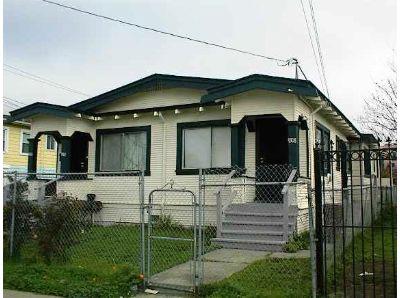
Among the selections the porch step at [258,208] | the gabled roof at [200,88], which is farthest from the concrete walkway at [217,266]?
the gabled roof at [200,88]

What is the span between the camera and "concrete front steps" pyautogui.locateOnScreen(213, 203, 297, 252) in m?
10.6

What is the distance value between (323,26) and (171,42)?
479 cm

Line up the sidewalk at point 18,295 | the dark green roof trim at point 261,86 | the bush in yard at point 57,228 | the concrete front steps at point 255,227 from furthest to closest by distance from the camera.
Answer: the dark green roof trim at point 261,86, the concrete front steps at point 255,227, the bush in yard at point 57,228, the sidewalk at point 18,295

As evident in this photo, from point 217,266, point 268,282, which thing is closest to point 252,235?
point 217,266

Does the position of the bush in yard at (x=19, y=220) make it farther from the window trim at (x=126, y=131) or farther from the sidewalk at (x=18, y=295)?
the window trim at (x=126, y=131)

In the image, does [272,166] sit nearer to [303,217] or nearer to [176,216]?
[303,217]

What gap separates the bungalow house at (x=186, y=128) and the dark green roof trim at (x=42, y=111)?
0.03 meters

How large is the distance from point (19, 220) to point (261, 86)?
6.86 m

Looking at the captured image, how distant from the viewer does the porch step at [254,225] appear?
→ 11011 millimetres

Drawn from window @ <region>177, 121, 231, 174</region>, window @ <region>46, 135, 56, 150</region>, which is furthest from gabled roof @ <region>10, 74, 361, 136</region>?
window @ <region>46, 135, 56, 150</region>

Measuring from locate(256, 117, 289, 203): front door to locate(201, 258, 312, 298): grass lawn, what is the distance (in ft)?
15.4

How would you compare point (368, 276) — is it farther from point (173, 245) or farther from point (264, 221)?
point (173, 245)

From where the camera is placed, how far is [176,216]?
47.4 feet

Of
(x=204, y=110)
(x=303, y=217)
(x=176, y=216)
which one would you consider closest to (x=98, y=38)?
(x=204, y=110)
